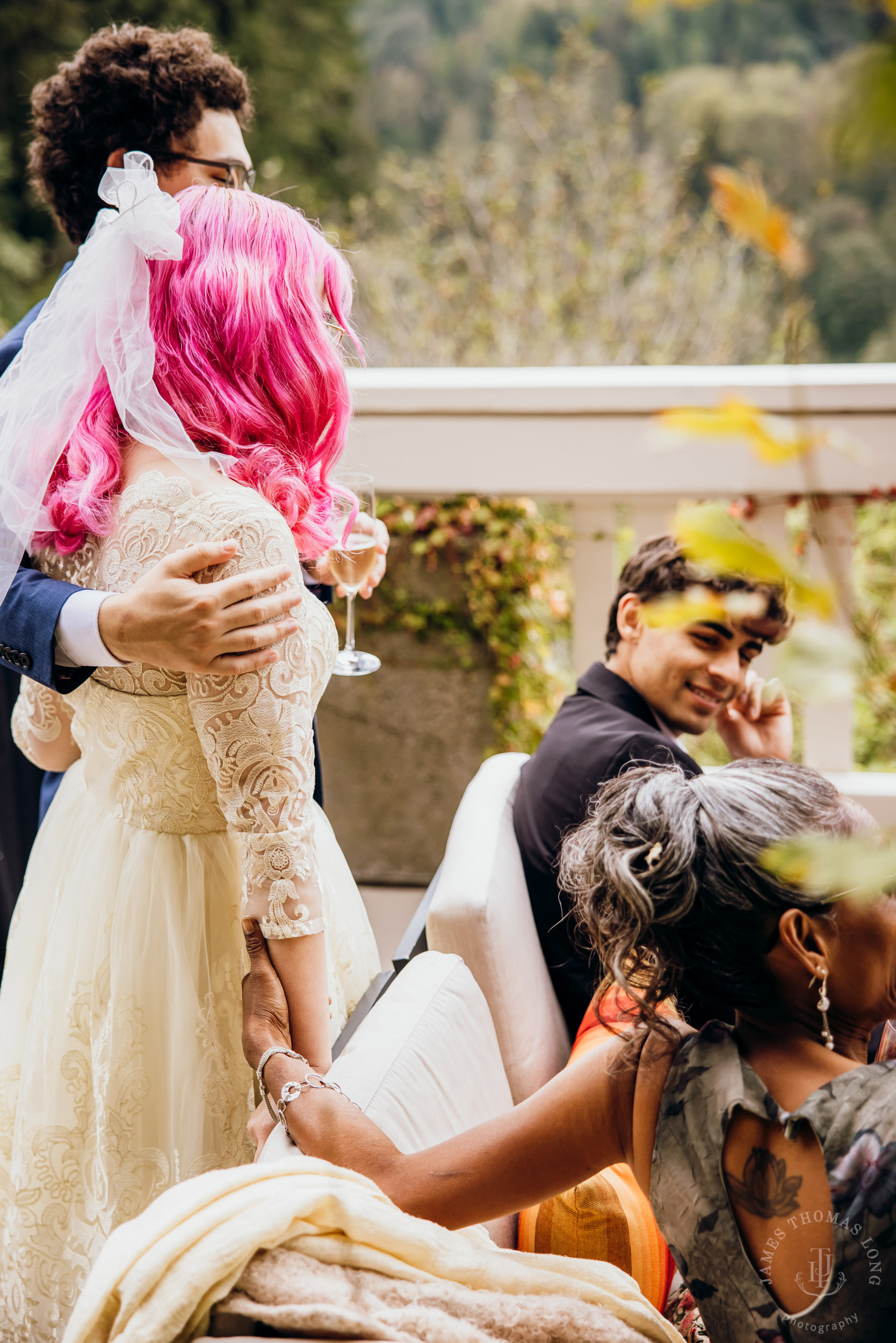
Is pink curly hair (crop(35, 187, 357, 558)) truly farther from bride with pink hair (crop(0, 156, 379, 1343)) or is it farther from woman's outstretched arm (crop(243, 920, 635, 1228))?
woman's outstretched arm (crop(243, 920, 635, 1228))

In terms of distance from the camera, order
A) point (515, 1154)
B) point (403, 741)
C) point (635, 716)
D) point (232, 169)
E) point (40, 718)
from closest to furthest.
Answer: point (515, 1154), point (40, 718), point (232, 169), point (635, 716), point (403, 741)

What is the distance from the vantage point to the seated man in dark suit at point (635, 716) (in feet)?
5.96

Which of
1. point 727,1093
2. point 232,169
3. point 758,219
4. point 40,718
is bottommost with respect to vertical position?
point 727,1093

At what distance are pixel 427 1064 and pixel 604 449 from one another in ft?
5.32

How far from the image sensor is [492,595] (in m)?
2.92

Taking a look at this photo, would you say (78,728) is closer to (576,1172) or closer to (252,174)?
(576,1172)

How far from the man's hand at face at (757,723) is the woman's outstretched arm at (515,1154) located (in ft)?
4.01

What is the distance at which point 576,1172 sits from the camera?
42.8 inches

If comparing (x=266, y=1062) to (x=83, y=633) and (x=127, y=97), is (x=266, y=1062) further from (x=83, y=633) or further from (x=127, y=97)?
(x=127, y=97)

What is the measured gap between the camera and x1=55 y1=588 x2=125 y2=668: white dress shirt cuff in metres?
1.19

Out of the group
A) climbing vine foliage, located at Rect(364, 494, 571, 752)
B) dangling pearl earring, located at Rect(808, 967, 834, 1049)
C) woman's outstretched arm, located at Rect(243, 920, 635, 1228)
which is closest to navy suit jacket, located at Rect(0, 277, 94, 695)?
woman's outstretched arm, located at Rect(243, 920, 635, 1228)

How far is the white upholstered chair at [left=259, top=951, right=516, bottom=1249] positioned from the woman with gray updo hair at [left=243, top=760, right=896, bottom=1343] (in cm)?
11

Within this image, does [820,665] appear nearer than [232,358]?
Yes

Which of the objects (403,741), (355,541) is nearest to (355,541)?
(355,541)
